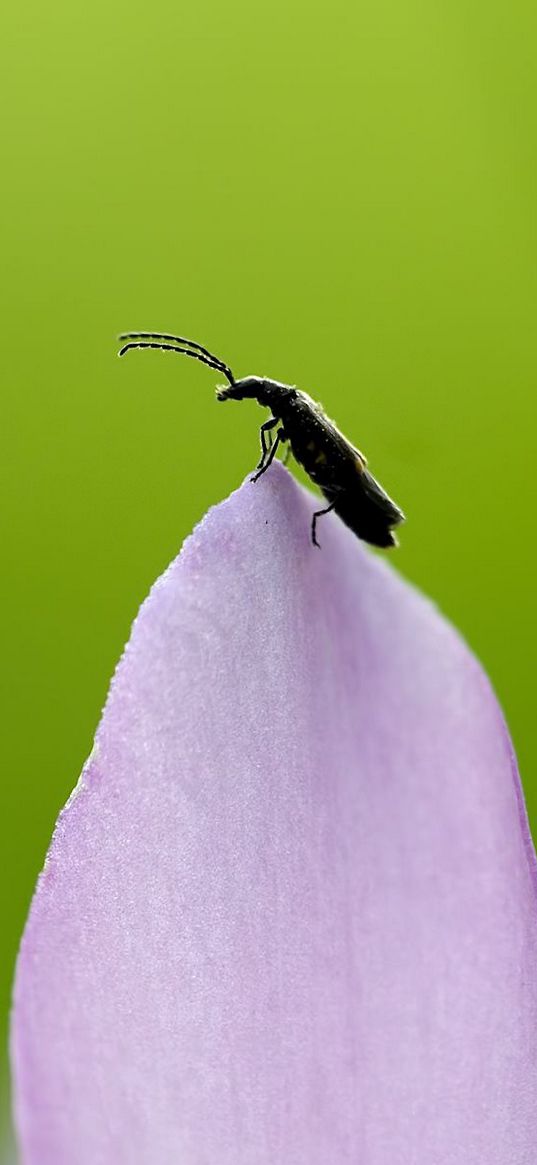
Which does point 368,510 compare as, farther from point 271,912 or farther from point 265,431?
point 271,912

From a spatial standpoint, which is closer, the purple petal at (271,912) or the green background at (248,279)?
the purple petal at (271,912)

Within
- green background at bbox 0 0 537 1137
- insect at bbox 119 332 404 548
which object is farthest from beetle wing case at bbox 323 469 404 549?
green background at bbox 0 0 537 1137

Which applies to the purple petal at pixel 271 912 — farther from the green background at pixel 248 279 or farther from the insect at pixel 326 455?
the green background at pixel 248 279

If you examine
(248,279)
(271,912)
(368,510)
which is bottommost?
(271,912)

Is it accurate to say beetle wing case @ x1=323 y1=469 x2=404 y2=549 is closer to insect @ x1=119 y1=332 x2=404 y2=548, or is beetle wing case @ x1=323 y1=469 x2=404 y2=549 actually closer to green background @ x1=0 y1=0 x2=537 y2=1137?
insect @ x1=119 y1=332 x2=404 y2=548

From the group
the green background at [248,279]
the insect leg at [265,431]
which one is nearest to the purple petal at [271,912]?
the insect leg at [265,431]

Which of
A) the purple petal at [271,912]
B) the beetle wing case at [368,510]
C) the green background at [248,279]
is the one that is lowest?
the purple petal at [271,912]

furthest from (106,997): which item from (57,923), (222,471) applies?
(222,471)

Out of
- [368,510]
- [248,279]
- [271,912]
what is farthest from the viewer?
[248,279]

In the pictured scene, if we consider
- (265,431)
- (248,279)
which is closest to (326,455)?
(265,431)
